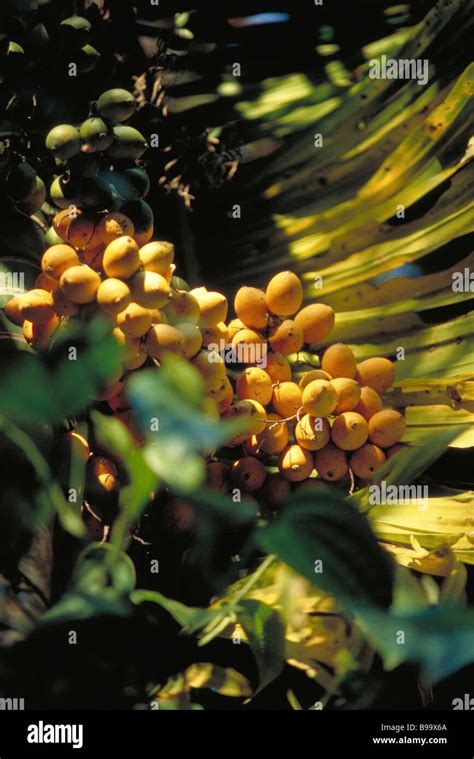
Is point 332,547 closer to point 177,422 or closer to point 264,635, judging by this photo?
point 177,422

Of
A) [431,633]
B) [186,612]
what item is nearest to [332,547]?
[431,633]

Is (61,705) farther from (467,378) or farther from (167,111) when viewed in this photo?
(167,111)

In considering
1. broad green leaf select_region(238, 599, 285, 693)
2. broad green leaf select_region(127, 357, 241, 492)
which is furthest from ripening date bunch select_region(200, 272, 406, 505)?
broad green leaf select_region(127, 357, 241, 492)

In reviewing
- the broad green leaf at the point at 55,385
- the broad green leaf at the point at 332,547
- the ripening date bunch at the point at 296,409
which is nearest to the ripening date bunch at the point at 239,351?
the ripening date bunch at the point at 296,409

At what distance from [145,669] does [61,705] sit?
79 mm

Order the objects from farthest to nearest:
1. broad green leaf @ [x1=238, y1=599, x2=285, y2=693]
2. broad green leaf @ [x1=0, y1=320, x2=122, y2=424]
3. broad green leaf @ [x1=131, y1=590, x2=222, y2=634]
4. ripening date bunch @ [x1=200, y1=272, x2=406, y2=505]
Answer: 1. ripening date bunch @ [x1=200, y1=272, x2=406, y2=505]
2. broad green leaf @ [x1=238, y1=599, x2=285, y2=693]
3. broad green leaf @ [x1=131, y1=590, x2=222, y2=634]
4. broad green leaf @ [x1=0, y1=320, x2=122, y2=424]

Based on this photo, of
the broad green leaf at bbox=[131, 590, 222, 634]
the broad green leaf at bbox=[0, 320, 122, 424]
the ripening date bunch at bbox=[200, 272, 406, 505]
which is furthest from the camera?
the ripening date bunch at bbox=[200, 272, 406, 505]

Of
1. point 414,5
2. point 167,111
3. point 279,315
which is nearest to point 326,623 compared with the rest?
point 279,315

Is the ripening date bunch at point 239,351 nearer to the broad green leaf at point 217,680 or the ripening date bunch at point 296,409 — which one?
the ripening date bunch at point 296,409

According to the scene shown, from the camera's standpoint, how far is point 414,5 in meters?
1.21

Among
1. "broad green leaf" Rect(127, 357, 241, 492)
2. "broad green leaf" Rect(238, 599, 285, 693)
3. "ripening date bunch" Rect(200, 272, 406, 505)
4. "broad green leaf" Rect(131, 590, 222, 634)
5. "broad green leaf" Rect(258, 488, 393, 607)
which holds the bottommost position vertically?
"broad green leaf" Rect(238, 599, 285, 693)

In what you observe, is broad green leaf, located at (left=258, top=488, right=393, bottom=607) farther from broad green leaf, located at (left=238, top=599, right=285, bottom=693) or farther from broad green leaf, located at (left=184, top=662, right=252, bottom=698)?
broad green leaf, located at (left=184, top=662, right=252, bottom=698)

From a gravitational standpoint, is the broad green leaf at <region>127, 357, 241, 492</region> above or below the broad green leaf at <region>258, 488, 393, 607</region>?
above

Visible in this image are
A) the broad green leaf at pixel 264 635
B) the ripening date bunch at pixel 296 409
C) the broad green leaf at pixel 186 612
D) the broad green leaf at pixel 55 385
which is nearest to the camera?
the broad green leaf at pixel 55 385
